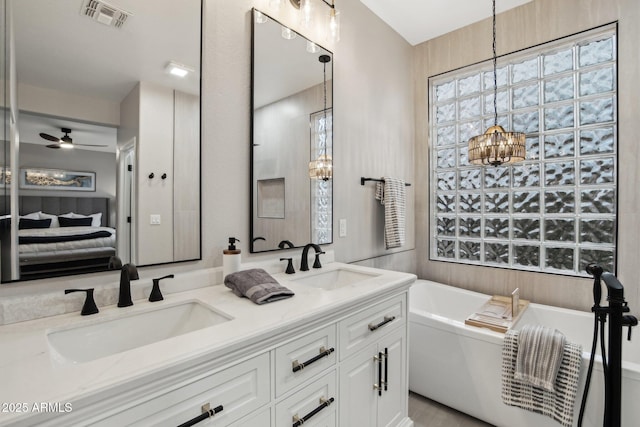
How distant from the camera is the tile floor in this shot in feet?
5.97

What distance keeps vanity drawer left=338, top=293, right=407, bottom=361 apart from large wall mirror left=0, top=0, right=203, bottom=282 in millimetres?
721

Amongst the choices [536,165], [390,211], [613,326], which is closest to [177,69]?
[390,211]

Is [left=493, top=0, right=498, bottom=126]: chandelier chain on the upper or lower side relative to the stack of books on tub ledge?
upper

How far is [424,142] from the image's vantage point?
2.93m

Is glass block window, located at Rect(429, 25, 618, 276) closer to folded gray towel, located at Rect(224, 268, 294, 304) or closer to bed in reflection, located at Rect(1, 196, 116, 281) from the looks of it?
folded gray towel, located at Rect(224, 268, 294, 304)

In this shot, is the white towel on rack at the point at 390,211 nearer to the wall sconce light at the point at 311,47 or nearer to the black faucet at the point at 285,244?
the black faucet at the point at 285,244

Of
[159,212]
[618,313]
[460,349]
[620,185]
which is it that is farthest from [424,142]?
[159,212]

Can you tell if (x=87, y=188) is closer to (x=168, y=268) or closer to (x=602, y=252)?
(x=168, y=268)

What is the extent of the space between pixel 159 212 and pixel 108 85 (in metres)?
0.50

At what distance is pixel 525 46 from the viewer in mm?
2395

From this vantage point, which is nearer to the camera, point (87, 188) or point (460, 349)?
point (87, 188)

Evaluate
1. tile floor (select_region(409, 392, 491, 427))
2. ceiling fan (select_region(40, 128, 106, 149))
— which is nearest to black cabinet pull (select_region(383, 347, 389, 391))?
tile floor (select_region(409, 392, 491, 427))

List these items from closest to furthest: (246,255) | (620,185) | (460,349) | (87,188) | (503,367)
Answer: (87,188) → (246,255) → (503,367) → (460,349) → (620,185)

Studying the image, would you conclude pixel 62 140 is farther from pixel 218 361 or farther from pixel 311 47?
pixel 311 47
